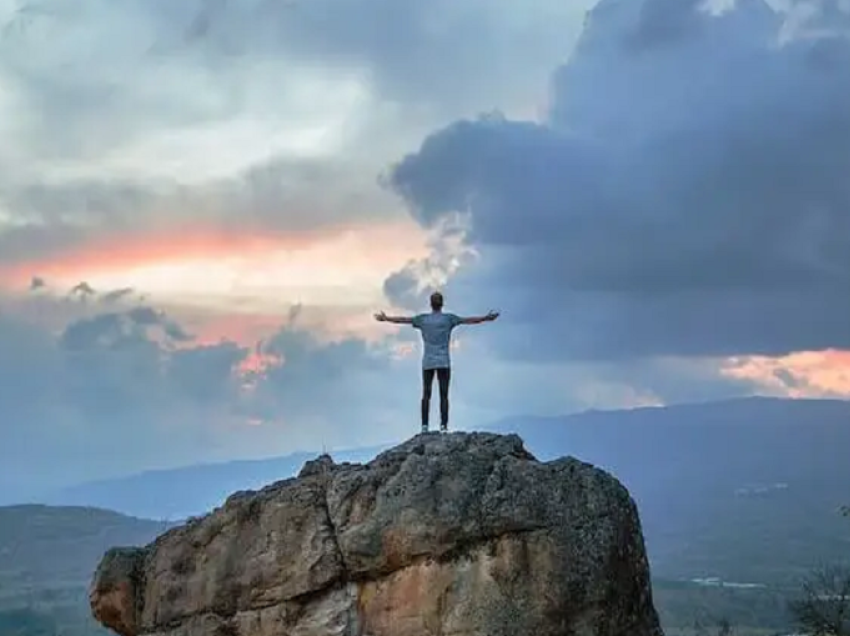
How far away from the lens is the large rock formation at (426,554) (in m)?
28.2

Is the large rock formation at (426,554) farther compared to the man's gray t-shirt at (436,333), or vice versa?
the man's gray t-shirt at (436,333)

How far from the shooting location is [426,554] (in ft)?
94.1

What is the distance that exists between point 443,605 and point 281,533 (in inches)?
152

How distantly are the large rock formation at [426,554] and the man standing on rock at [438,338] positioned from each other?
206cm

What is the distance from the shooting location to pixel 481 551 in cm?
2845

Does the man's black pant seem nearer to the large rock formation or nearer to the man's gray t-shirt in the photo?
the man's gray t-shirt

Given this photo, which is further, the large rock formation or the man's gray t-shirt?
the man's gray t-shirt

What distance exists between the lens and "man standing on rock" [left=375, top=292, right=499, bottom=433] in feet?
106

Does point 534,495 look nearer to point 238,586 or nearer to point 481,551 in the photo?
point 481,551

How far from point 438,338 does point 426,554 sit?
5542 millimetres

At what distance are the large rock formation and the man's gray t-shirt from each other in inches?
84.5

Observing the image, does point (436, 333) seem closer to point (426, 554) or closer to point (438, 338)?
point (438, 338)

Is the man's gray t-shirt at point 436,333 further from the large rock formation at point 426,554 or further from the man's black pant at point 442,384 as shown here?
the large rock formation at point 426,554

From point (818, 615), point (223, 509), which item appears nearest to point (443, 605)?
point (223, 509)
